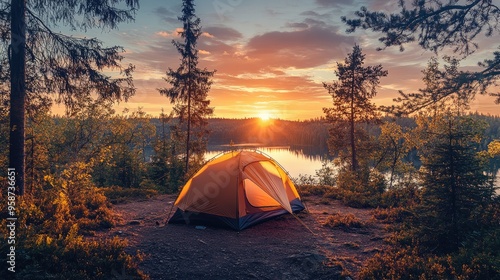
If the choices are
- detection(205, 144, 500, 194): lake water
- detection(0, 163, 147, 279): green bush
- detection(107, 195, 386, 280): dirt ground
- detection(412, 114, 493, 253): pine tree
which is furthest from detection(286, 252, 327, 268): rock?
detection(205, 144, 500, 194): lake water

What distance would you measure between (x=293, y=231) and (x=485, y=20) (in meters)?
9.35

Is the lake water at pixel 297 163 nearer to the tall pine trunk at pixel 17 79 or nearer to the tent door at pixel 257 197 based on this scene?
the tent door at pixel 257 197

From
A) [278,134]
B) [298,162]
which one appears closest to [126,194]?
[298,162]

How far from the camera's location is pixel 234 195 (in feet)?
32.1

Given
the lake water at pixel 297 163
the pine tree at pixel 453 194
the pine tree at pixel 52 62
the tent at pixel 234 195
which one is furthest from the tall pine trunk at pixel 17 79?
the lake water at pixel 297 163

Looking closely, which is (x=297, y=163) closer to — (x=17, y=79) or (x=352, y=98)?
(x=352, y=98)

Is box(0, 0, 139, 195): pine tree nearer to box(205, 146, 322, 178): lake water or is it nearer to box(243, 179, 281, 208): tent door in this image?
box(243, 179, 281, 208): tent door

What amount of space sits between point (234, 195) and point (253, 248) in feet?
6.90

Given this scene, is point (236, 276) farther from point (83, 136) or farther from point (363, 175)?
point (83, 136)

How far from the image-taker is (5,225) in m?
6.96

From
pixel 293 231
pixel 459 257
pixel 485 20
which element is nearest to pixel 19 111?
pixel 293 231

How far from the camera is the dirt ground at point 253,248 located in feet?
21.9


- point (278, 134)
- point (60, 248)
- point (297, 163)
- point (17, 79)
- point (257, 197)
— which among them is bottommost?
point (297, 163)

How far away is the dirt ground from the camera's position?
21.9 feet
